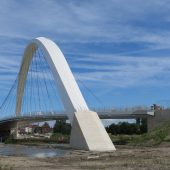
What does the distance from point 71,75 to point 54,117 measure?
25009 millimetres

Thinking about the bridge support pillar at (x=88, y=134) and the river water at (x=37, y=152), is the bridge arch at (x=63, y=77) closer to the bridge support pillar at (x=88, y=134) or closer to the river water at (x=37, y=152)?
the bridge support pillar at (x=88, y=134)

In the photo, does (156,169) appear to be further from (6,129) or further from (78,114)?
(6,129)

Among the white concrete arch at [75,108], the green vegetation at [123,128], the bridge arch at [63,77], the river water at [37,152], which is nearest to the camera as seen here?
the river water at [37,152]

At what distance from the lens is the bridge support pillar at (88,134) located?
1546 inches

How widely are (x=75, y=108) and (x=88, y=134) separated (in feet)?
18.9

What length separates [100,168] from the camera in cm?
1988

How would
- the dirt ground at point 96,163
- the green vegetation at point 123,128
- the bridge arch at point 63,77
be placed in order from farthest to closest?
the green vegetation at point 123,128, the bridge arch at point 63,77, the dirt ground at point 96,163

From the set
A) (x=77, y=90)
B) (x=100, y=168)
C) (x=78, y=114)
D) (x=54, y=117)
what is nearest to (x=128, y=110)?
(x=54, y=117)

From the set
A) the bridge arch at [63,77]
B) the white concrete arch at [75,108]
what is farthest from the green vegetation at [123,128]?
the bridge arch at [63,77]

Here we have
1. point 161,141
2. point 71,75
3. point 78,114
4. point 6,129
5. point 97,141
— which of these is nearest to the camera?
point 97,141

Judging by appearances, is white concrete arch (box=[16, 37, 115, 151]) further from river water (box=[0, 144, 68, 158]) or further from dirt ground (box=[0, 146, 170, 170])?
dirt ground (box=[0, 146, 170, 170])

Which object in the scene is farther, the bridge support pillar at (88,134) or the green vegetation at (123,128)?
the green vegetation at (123,128)

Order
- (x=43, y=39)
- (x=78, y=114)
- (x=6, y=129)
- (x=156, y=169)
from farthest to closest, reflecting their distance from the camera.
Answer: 1. (x=6, y=129)
2. (x=43, y=39)
3. (x=78, y=114)
4. (x=156, y=169)

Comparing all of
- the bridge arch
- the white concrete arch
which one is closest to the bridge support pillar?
the white concrete arch
